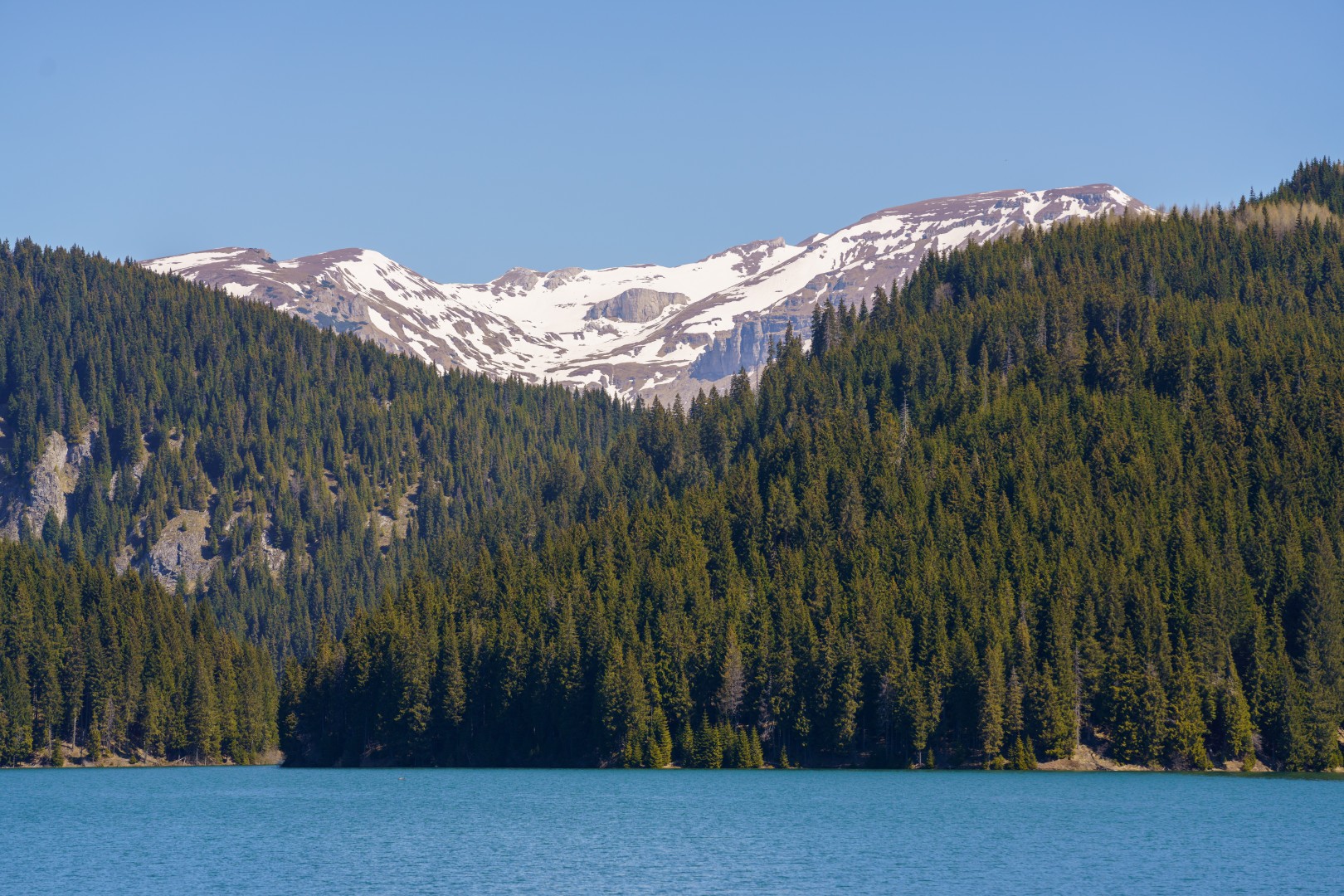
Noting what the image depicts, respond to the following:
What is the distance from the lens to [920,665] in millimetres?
138875

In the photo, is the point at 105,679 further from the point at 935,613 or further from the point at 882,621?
the point at 935,613

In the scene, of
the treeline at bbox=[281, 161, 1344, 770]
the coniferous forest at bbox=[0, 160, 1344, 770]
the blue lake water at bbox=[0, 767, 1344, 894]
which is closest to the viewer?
the blue lake water at bbox=[0, 767, 1344, 894]

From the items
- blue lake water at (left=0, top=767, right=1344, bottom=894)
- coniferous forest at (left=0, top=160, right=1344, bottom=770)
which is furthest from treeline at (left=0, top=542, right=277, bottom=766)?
blue lake water at (left=0, top=767, right=1344, bottom=894)

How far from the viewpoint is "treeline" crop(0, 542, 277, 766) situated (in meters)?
172

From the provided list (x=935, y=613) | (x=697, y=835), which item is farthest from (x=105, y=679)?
(x=697, y=835)

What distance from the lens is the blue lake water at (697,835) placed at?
230ft

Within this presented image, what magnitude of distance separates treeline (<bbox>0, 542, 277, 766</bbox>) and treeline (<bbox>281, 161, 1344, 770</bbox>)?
67.4ft

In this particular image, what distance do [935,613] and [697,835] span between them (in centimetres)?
6146

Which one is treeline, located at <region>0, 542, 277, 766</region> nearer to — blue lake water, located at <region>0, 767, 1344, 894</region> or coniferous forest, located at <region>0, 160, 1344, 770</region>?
coniferous forest, located at <region>0, 160, 1344, 770</region>

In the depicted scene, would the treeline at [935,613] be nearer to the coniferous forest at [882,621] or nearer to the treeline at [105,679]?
the coniferous forest at [882,621]

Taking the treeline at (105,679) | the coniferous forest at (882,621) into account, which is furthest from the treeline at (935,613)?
the treeline at (105,679)

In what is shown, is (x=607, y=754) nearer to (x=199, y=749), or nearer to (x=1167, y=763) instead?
(x=1167, y=763)

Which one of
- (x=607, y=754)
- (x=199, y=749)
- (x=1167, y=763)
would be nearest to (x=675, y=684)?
(x=607, y=754)

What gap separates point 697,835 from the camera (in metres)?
85.8
